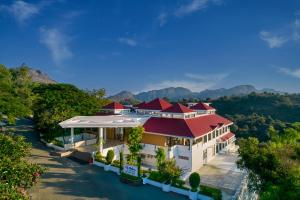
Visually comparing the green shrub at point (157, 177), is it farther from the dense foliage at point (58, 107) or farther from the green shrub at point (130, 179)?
the dense foliage at point (58, 107)

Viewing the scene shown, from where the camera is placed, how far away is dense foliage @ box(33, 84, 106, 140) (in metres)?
35.3

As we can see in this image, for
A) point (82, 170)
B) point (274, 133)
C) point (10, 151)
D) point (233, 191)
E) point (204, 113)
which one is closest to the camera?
point (10, 151)

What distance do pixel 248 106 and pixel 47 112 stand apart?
7305 cm

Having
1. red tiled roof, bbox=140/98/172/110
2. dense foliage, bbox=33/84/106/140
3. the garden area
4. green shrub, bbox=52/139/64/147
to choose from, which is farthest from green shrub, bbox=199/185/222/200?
dense foliage, bbox=33/84/106/140

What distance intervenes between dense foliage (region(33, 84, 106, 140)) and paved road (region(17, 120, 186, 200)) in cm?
833

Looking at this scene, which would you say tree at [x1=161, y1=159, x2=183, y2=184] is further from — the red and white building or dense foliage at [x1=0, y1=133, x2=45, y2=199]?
dense foliage at [x1=0, y1=133, x2=45, y2=199]

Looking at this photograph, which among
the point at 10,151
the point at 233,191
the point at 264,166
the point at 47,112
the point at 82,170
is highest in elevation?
the point at 47,112

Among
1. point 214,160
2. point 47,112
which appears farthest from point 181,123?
point 47,112

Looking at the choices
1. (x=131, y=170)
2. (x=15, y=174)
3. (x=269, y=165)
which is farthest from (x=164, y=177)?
(x=15, y=174)

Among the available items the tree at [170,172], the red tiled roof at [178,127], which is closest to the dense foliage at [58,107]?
the red tiled roof at [178,127]

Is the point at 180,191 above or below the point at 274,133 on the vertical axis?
below

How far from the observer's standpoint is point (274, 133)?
29.1 metres

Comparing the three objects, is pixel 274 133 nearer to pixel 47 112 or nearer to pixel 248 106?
pixel 47 112

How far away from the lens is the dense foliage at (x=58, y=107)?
35.3 metres
